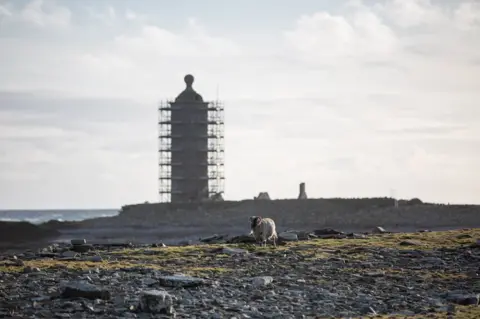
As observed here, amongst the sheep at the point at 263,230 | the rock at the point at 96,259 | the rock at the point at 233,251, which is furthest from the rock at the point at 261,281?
the sheep at the point at 263,230

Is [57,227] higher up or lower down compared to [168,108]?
lower down

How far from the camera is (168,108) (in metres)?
103

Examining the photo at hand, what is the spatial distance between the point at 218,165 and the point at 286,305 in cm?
7925

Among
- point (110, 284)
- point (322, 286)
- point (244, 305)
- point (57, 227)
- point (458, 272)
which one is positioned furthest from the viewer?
point (57, 227)

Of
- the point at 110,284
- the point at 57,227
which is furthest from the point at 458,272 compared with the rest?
the point at 57,227

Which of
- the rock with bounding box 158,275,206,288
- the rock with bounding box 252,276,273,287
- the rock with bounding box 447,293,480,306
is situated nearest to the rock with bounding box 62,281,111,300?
the rock with bounding box 158,275,206,288

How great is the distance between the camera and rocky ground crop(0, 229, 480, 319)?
76.1 feet

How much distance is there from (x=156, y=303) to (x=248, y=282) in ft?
17.8

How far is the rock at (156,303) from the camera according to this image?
2248cm

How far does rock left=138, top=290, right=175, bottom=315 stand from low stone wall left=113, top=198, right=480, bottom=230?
53.1m

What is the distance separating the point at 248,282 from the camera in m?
27.6

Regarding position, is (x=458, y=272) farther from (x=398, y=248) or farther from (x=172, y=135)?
(x=172, y=135)

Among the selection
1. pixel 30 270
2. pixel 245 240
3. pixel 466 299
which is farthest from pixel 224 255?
pixel 466 299

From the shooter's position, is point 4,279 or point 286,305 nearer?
point 286,305
